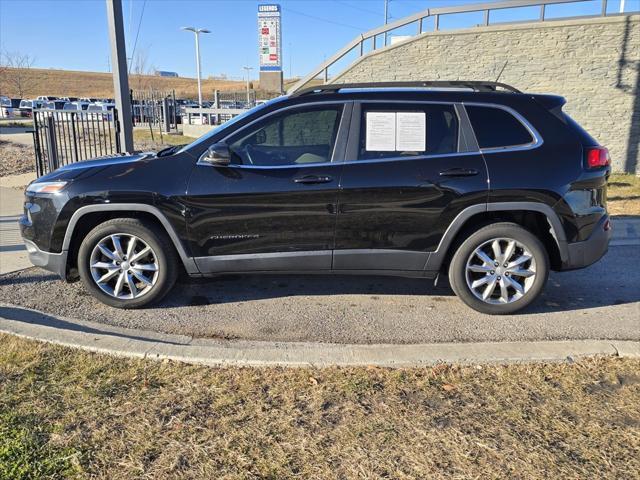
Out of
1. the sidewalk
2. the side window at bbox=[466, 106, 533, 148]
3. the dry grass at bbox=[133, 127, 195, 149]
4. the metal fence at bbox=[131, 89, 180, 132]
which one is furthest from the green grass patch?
the metal fence at bbox=[131, 89, 180, 132]

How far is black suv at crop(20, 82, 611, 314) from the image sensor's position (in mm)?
4195

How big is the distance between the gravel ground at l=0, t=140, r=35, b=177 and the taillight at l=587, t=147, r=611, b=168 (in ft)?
41.6

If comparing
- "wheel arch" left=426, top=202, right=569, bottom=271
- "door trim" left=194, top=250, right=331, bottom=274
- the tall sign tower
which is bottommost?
"door trim" left=194, top=250, right=331, bottom=274

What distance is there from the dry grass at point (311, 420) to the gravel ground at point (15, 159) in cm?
1123

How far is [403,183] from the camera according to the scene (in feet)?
13.7

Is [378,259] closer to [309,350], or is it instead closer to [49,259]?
[309,350]

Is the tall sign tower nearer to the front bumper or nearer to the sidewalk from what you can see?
the sidewalk

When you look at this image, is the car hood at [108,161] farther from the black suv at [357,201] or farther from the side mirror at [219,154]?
the side mirror at [219,154]

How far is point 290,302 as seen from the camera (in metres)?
4.74

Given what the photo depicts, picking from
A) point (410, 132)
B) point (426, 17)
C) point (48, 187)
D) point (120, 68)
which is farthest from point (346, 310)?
point (426, 17)

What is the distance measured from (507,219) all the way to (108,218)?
11.2 feet

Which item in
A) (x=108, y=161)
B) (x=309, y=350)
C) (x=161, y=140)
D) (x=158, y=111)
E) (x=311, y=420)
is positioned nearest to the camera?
(x=311, y=420)

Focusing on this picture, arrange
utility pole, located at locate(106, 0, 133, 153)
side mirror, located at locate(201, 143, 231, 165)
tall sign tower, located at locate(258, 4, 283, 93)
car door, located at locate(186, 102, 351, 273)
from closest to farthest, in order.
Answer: side mirror, located at locate(201, 143, 231, 165), car door, located at locate(186, 102, 351, 273), utility pole, located at locate(106, 0, 133, 153), tall sign tower, located at locate(258, 4, 283, 93)

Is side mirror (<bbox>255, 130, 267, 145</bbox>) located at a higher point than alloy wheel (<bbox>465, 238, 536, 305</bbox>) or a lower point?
higher
